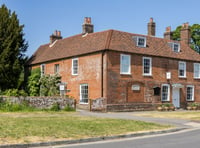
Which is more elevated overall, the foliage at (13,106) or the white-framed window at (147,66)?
the white-framed window at (147,66)

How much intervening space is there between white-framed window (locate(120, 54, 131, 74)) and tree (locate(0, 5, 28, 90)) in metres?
11.9

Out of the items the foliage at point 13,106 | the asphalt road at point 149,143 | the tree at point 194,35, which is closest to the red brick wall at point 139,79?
the foliage at point 13,106

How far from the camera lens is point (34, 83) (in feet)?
120

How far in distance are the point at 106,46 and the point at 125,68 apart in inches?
113

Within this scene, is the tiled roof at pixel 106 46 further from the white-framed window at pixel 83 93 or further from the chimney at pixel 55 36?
the white-framed window at pixel 83 93

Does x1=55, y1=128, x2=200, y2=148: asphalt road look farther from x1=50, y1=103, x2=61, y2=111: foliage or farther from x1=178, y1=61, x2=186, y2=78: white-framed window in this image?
x1=178, y1=61, x2=186, y2=78: white-framed window

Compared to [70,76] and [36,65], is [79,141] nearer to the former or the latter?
[70,76]

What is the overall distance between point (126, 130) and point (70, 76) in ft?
63.2

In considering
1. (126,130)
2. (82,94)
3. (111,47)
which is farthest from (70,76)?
(126,130)

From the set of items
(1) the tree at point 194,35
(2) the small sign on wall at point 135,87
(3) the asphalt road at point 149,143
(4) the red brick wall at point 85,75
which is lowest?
(3) the asphalt road at point 149,143

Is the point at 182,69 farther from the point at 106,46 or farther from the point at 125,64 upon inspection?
the point at 106,46

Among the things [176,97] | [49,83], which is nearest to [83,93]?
[49,83]

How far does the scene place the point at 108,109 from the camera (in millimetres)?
29391

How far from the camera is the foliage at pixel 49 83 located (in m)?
34.5
